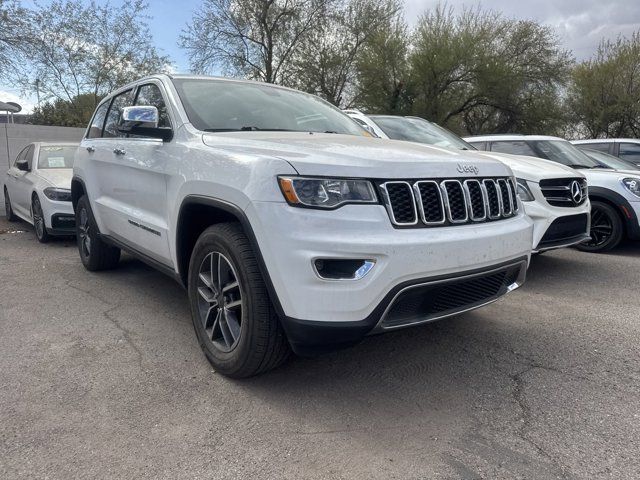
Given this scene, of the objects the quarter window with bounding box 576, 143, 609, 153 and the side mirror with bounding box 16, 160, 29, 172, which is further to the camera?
the quarter window with bounding box 576, 143, 609, 153

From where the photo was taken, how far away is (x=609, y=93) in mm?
27219

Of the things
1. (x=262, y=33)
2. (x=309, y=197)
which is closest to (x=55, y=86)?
(x=262, y=33)

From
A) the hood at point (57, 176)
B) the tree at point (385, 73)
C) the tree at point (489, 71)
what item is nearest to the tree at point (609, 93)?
the tree at point (489, 71)

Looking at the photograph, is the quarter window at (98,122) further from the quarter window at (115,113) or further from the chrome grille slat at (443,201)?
the chrome grille slat at (443,201)

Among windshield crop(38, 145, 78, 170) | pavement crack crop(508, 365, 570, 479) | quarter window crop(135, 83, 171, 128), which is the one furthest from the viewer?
windshield crop(38, 145, 78, 170)

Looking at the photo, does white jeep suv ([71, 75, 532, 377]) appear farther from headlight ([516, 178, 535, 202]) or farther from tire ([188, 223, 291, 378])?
headlight ([516, 178, 535, 202])

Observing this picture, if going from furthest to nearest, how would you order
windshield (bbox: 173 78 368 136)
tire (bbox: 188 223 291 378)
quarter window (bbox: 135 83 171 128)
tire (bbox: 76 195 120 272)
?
tire (bbox: 76 195 120 272)
quarter window (bbox: 135 83 171 128)
windshield (bbox: 173 78 368 136)
tire (bbox: 188 223 291 378)

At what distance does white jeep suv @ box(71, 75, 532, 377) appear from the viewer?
93.7 inches

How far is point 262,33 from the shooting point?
24641mm

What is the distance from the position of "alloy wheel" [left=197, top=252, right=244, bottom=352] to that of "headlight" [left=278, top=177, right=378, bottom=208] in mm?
606

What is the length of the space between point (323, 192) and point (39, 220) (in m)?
6.32

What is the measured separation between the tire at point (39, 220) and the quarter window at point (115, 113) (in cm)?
279

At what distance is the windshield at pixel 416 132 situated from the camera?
251 inches

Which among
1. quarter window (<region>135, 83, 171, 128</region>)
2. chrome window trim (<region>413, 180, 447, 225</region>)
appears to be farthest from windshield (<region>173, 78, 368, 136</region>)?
chrome window trim (<region>413, 180, 447, 225</region>)
